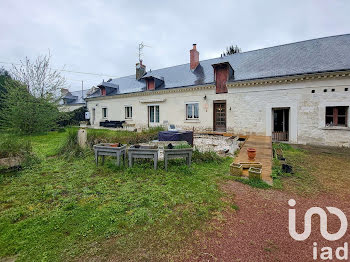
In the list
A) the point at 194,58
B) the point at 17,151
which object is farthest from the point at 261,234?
the point at 194,58

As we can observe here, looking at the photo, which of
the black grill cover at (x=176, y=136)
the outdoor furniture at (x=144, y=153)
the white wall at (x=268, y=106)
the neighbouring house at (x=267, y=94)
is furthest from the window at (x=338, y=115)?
the outdoor furniture at (x=144, y=153)

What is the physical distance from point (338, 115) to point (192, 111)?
9078 mm

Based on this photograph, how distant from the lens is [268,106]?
36.4 ft

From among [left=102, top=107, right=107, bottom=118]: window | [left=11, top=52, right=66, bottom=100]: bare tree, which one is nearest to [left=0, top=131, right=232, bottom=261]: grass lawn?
[left=11, top=52, right=66, bottom=100]: bare tree

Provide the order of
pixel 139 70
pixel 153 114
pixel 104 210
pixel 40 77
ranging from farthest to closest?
pixel 139 70 < pixel 153 114 < pixel 40 77 < pixel 104 210

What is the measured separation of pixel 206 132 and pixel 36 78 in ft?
43.9

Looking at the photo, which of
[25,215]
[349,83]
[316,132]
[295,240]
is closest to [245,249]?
[295,240]

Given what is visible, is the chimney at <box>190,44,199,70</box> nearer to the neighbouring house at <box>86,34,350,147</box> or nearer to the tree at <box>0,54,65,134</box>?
the neighbouring house at <box>86,34,350,147</box>

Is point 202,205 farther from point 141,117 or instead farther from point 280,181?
point 141,117

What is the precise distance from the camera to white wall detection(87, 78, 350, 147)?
368 inches

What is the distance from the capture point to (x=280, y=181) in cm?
436

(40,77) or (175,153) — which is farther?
(40,77)

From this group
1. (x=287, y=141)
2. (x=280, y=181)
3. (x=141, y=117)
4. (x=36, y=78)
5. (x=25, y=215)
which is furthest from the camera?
(x=141, y=117)

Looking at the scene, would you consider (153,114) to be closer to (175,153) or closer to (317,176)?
(175,153)
